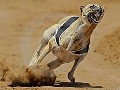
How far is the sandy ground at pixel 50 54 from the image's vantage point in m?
14.5

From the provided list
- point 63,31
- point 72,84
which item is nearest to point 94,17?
point 63,31

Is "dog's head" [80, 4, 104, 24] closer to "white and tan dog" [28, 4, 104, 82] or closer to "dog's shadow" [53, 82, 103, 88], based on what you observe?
"white and tan dog" [28, 4, 104, 82]

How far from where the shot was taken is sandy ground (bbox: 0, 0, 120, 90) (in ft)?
47.6

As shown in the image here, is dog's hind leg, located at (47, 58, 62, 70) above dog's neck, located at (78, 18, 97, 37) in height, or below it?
below

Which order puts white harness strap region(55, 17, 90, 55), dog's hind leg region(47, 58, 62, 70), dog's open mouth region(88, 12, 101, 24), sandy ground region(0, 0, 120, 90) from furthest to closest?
sandy ground region(0, 0, 120, 90) < dog's hind leg region(47, 58, 62, 70) < white harness strap region(55, 17, 90, 55) < dog's open mouth region(88, 12, 101, 24)

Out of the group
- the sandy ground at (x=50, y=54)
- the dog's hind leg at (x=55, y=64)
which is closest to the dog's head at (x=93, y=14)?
the dog's hind leg at (x=55, y=64)

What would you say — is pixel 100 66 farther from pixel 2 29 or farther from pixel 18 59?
pixel 2 29

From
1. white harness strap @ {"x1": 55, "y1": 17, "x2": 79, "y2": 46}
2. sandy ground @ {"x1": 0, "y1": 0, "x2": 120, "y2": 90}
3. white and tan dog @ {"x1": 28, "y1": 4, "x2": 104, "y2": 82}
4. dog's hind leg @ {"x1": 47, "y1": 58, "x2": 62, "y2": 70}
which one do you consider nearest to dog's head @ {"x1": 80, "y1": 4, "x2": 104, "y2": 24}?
white and tan dog @ {"x1": 28, "y1": 4, "x2": 104, "y2": 82}

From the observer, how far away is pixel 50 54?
1728 centimetres

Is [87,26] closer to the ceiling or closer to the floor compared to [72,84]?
closer to the ceiling

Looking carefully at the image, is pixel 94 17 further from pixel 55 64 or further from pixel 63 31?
pixel 55 64

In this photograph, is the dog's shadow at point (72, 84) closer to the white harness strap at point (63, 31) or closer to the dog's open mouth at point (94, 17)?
the white harness strap at point (63, 31)

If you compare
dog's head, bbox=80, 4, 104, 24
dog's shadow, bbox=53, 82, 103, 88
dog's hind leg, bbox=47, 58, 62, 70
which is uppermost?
dog's head, bbox=80, 4, 104, 24

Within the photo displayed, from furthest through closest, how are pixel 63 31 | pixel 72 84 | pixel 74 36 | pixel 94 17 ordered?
pixel 72 84 < pixel 63 31 < pixel 74 36 < pixel 94 17
